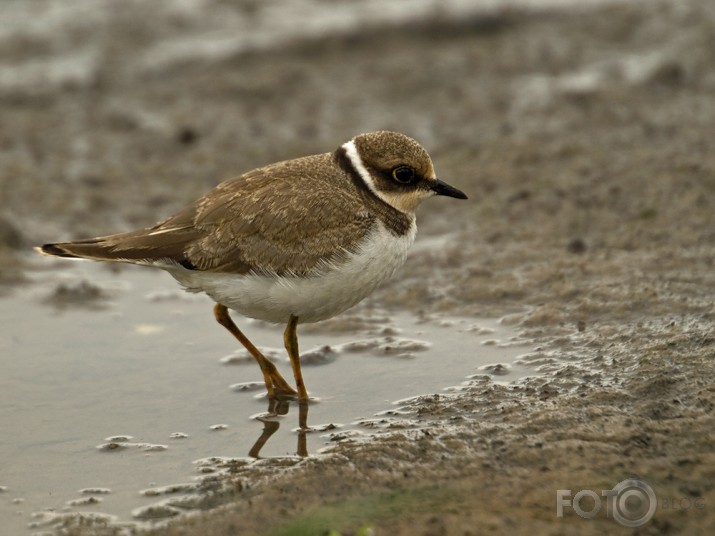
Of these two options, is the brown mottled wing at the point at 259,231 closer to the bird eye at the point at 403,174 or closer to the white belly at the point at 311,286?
the white belly at the point at 311,286

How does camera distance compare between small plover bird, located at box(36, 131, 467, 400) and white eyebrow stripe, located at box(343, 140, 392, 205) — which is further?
white eyebrow stripe, located at box(343, 140, 392, 205)

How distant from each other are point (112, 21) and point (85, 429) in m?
7.73

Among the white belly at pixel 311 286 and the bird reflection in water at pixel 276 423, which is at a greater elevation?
the white belly at pixel 311 286

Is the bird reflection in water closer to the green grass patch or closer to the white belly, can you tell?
the white belly

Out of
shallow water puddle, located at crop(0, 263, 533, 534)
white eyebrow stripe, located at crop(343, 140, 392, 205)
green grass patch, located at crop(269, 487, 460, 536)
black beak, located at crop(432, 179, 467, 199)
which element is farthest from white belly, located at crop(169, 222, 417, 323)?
green grass patch, located at crop(269, 487, 460, 536)

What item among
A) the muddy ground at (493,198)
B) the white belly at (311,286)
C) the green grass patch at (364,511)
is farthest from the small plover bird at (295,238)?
the green grass patch at (364,511)

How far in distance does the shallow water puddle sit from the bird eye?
118cm

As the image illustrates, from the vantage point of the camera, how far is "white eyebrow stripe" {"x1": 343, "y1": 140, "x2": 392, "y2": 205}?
21.2 ft

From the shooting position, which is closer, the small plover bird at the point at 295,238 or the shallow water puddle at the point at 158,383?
the shallow water puddle at the point at 158,383

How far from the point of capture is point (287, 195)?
627 cm

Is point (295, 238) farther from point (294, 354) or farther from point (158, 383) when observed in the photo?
point (158, 383)

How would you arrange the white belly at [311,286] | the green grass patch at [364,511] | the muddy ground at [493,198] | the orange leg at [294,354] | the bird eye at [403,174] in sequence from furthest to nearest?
the bird eye at [403,174], the orange leg at [294,354], the white belly at [311,286], the muddy ground at [493,198], the green grass patch at [364,511]

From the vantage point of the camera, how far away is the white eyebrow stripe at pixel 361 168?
648cm

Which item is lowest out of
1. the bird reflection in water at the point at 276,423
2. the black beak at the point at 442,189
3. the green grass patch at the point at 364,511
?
the green grass patch at the point at 364,511
